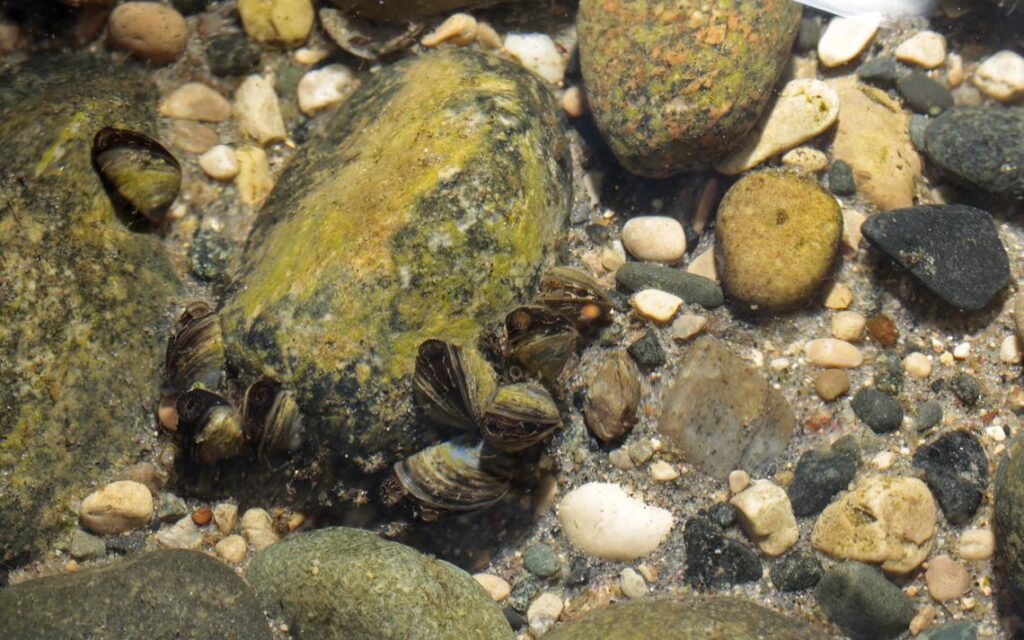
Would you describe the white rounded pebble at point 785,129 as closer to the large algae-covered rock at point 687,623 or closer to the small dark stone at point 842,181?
the small dark stone at point 842,181

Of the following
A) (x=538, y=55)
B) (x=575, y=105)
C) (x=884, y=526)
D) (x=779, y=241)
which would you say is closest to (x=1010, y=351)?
(x=884, y=526)

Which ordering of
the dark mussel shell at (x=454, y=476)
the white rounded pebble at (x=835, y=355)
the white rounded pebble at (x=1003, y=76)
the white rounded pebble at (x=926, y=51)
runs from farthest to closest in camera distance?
the white rounded pebble at (x=926, y=51) → the white rounded pebble at (x=1003, y=76) → the white rounded pebble at (x=835, y=355) → the dark mussel shell at (x=454, y=476)

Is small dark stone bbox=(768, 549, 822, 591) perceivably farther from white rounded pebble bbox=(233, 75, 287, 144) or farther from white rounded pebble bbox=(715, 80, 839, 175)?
white rounded pebble bbox=(233, 75, 287, 144)

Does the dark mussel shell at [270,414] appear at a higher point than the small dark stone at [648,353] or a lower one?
higher

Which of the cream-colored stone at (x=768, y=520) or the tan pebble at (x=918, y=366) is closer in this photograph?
the cream-colored stone at (x=768, y=520)

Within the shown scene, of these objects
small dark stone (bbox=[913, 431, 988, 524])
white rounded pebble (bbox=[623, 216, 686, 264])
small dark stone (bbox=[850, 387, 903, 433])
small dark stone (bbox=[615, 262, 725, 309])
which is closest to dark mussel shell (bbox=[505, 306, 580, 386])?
small dark stone (bbox=[615, 262, 725, 309])

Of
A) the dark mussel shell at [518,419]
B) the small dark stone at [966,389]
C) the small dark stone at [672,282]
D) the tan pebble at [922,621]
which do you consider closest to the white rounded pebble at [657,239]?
the small dark stone at [672,282]

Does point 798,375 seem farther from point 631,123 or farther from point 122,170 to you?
point 122,170
